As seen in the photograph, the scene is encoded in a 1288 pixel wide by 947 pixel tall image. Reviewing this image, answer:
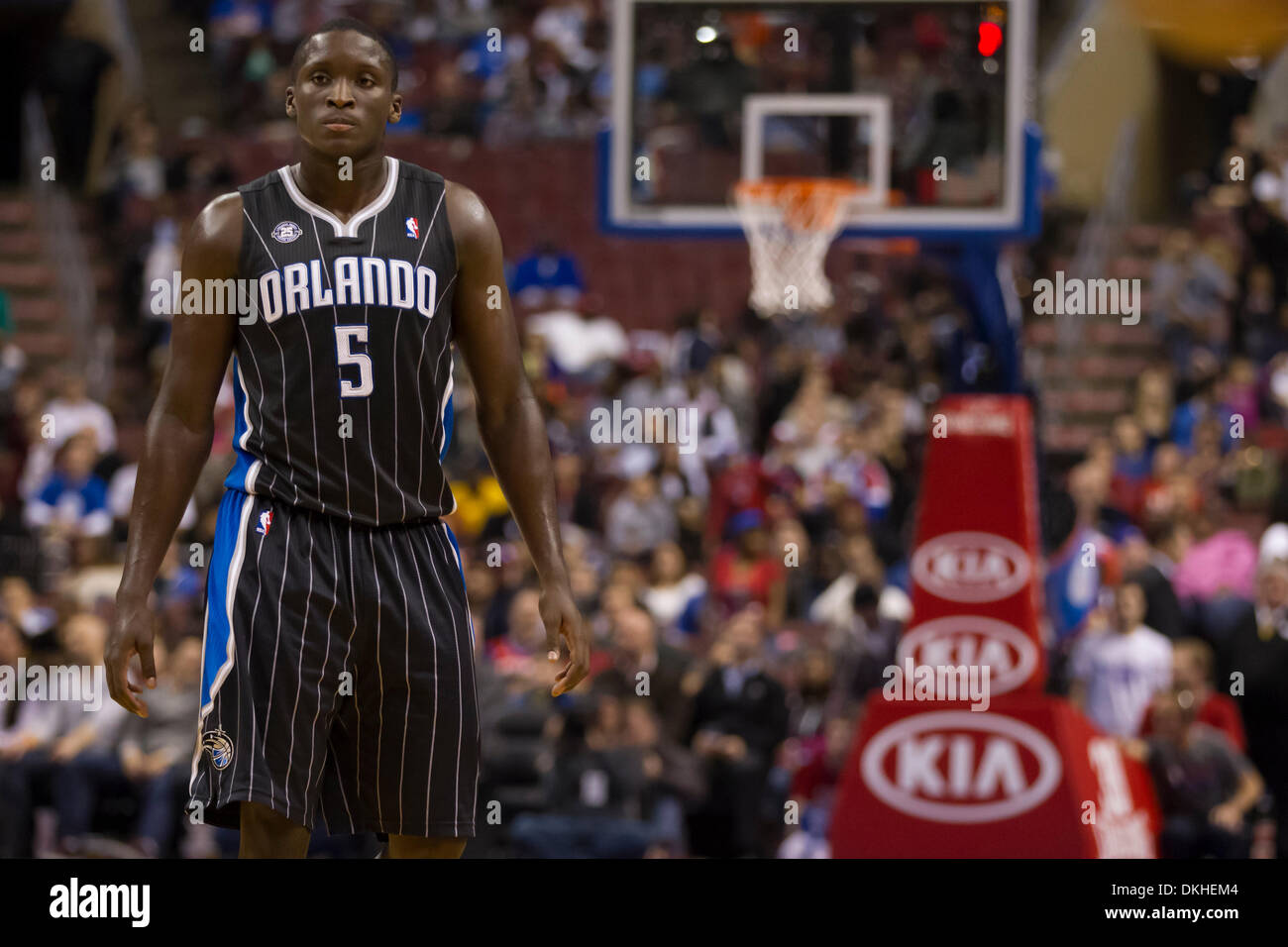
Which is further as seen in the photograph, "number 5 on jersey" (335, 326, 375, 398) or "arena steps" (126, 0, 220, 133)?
"arena steps" (126, 0, 220, 133)

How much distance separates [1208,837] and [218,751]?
20.4ft

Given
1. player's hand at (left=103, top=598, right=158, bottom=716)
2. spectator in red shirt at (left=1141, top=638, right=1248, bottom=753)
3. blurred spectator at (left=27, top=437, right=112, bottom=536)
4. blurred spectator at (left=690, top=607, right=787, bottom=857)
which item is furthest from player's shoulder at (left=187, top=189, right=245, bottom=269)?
blurred spectator at (left=27, top=437, right=112, bottom=536)

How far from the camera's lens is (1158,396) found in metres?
12.8

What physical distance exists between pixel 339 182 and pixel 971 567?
5216 mm

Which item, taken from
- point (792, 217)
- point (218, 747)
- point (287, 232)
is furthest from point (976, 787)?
point (287, 232)

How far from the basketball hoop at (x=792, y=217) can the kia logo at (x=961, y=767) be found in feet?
9.28

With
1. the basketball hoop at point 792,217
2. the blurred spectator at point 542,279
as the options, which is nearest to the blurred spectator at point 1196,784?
the basketball hoop at point 792,217

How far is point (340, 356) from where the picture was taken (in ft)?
12.4

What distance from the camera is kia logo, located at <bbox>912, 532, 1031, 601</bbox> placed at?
336 inches

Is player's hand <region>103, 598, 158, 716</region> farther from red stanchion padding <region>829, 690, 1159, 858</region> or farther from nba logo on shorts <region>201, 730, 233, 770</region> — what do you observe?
red stanchion padding <region>829, 690, 1159, 858</region>

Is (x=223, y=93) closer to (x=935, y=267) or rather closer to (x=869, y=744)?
(x=935, y=267)

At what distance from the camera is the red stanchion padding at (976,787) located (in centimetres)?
799

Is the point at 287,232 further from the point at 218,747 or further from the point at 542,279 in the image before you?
the point at 542,279

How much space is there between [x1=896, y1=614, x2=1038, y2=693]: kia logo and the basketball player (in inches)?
190
